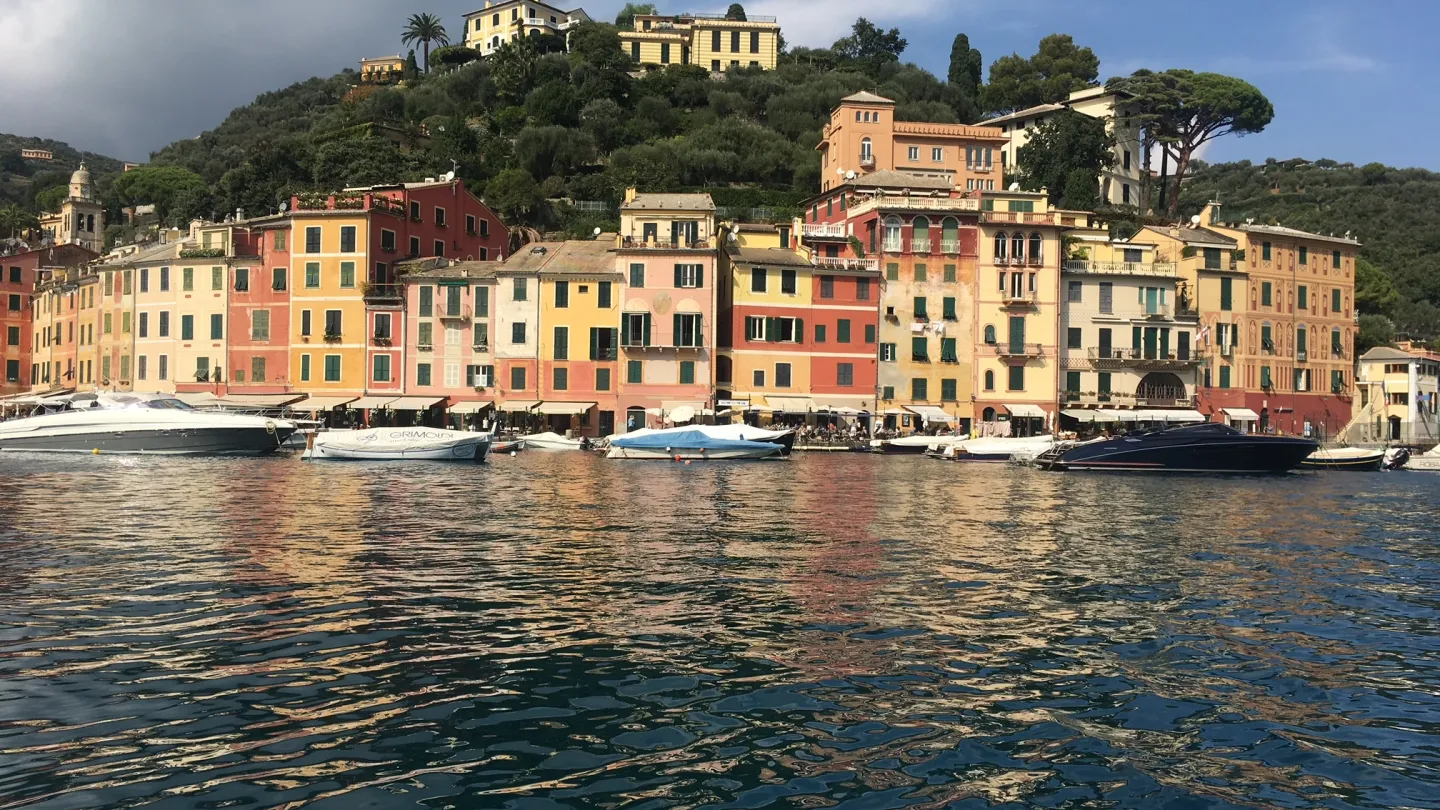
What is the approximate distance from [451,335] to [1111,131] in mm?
61554

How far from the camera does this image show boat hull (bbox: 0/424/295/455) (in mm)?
45562

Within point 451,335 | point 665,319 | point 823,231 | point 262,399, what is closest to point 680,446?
point 665,319

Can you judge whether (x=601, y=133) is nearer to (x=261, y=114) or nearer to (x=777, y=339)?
(x=777, y=339)

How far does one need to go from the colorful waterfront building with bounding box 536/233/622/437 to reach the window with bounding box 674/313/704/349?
329 centimetres

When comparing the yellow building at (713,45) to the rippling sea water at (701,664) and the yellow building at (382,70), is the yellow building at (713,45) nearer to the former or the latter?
the yellow building at (382,70)

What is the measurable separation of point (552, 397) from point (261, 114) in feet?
364

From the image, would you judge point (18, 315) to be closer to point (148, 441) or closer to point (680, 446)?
point (148, 441)

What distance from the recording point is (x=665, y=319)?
6562 centimetres

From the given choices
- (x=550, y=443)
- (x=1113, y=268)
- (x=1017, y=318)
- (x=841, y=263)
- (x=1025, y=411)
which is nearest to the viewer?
(x=550, y=443)

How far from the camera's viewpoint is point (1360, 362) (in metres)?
80.9

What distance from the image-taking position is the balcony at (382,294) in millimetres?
66188

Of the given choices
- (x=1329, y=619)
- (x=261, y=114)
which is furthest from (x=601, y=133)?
(x=1329, y=619)

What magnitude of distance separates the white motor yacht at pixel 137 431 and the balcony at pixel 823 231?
34.0m

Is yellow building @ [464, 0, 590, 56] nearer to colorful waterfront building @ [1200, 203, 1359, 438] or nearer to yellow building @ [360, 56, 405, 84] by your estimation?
yellow building @ [360, 56, 405, 84]
